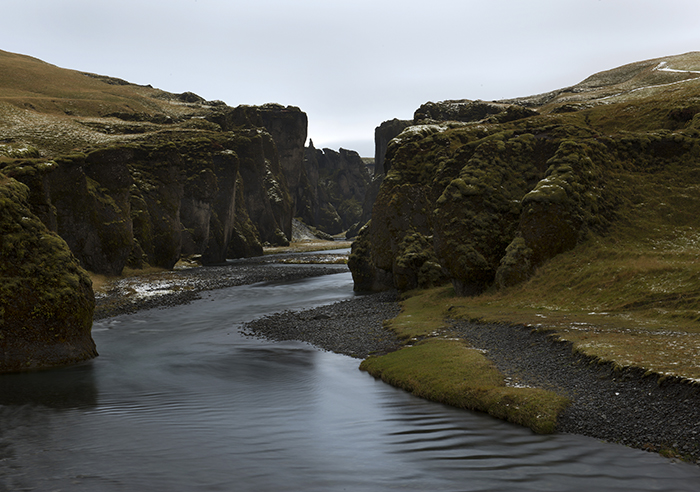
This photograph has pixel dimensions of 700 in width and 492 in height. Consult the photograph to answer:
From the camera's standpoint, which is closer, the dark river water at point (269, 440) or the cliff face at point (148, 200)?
the dark river water at point (269, 440)

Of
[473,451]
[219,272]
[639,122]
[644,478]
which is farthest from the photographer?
[219,272]

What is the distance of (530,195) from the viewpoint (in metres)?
36.4

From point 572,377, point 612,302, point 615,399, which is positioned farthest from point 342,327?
point 615,399

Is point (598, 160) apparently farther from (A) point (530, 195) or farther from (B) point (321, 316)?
(B) point (321, 316)

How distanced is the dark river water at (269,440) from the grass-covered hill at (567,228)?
5.46m

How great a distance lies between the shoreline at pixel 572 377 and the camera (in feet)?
42.0

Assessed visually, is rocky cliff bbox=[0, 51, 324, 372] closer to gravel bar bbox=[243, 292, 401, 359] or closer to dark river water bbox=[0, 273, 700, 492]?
dark river water bbox=[0, 273, 700, 492]

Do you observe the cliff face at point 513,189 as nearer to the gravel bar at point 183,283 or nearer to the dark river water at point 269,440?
the dark river water at point 269,440

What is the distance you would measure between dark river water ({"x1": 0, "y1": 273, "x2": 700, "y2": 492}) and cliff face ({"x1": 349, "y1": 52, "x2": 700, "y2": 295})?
57.4 ft

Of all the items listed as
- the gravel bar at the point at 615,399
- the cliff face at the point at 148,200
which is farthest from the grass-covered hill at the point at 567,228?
the cliff face at the point at 148,200

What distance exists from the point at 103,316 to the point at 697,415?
44937 mm

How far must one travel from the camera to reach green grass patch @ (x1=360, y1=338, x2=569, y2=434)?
49.8 feet

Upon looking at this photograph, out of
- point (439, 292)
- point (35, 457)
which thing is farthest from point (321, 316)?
point (35, 457)

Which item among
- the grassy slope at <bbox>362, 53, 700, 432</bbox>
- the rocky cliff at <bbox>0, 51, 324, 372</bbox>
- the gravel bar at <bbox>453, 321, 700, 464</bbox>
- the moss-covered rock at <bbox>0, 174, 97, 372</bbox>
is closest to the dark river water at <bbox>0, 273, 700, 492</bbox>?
the gravel bar at <bbox>453, 321, 700, 464</bbox>
